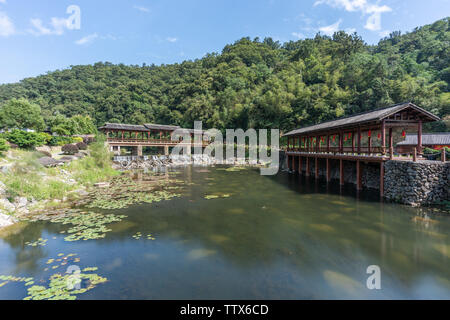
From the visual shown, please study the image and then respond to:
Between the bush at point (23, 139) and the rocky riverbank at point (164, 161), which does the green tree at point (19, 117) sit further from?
the rocky riverbank at point (164, 161)

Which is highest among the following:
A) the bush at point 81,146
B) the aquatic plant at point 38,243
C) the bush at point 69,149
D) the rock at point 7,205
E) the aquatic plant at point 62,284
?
the bush at point 81,146

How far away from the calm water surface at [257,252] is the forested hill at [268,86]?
2502 centimetres

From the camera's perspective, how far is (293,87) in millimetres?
37156

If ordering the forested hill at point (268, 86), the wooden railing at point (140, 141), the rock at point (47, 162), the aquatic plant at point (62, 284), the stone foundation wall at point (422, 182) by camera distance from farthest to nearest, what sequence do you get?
1. the forested hill at point (268, 86)
2. the wooden railing at point (140, 141)
3. the rock at point (47, 162)
4. the stone foundation wall at point (422, 182)
5. the aquatic plant at point (62, 284)

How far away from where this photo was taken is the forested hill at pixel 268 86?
3067cm

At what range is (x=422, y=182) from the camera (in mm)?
9547

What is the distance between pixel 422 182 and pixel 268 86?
37.7m

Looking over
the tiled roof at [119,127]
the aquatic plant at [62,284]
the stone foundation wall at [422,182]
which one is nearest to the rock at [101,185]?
the aquatic plant at [62,284]

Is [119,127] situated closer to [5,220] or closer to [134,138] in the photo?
[134,138]

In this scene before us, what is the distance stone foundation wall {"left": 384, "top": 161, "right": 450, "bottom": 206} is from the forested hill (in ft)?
69.1

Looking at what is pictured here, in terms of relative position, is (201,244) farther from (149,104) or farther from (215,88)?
(149,104)

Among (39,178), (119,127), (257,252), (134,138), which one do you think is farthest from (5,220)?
(134,138)

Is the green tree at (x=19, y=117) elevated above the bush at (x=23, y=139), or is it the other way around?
the green tree at (x=19, y=117)
